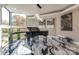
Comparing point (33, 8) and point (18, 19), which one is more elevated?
point (33, 8)

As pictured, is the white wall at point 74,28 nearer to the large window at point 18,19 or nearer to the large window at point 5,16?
the large window at point 18,19

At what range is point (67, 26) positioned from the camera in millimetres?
1974

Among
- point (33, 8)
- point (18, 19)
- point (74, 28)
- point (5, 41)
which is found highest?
point (33, 8)

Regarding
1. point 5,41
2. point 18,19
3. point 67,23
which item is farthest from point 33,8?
point 5,41

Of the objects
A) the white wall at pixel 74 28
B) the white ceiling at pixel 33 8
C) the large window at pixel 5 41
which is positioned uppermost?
the white ceiling at pixel 33 8

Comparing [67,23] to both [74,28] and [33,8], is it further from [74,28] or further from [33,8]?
[33,8]

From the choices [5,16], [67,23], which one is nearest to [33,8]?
[5,16]

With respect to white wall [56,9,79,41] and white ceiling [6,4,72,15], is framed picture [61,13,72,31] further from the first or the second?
white ceiling [6,4,72,15]

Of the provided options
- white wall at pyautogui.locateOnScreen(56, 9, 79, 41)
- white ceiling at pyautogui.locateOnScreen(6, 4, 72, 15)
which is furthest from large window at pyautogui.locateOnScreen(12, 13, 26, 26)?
white wall at pyautogui.locateOnScreen(56, 9, 79, 41)

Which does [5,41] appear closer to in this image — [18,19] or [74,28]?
[18,19]

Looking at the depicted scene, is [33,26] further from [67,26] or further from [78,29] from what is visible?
[78,29]

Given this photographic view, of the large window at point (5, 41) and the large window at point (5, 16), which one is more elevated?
the large window at point (5, 16)

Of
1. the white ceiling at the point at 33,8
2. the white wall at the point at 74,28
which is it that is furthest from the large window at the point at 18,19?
the white wall at the point at 74,28
